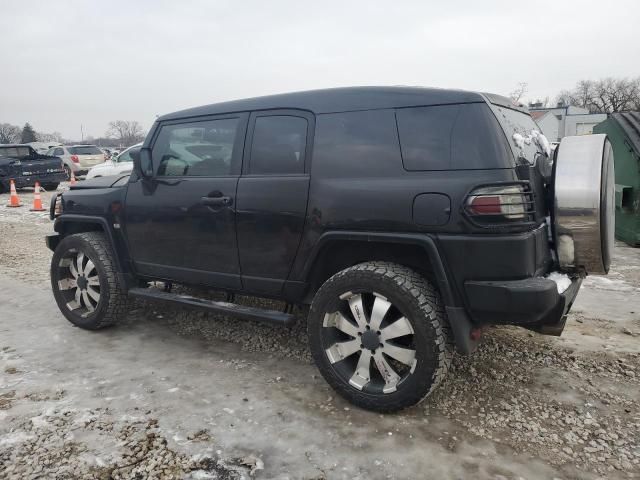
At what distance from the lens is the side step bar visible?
3.25 m

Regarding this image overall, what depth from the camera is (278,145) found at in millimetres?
3275

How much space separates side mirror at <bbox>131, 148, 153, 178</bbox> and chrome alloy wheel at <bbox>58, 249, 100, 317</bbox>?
37.4 inches

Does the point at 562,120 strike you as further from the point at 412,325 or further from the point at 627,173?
the point at 412,325

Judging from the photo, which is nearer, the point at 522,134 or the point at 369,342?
the point at 369,342

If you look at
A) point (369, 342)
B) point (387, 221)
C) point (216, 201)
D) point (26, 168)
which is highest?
point (26, 168)

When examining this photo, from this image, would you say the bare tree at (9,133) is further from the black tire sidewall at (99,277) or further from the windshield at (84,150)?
the black tire sidewall at (99,277)

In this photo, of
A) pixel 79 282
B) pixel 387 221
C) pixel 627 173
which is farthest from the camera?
pixel 627 173

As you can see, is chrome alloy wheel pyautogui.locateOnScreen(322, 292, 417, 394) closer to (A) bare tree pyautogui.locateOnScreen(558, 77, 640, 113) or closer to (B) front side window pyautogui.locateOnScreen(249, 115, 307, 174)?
(B) front side window pyautogui.locateOnScreen(249, 115, 307, 174)

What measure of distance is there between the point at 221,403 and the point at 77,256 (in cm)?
224

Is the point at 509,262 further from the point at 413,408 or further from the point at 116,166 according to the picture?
the point at 116,166

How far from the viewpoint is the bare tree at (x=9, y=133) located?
82.9 m

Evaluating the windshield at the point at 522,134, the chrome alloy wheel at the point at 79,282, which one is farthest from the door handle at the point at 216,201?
the windshield at the point at 522,134

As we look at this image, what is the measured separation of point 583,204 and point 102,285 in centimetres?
362

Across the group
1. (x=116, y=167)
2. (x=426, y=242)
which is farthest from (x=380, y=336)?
(x=116, y=167)
